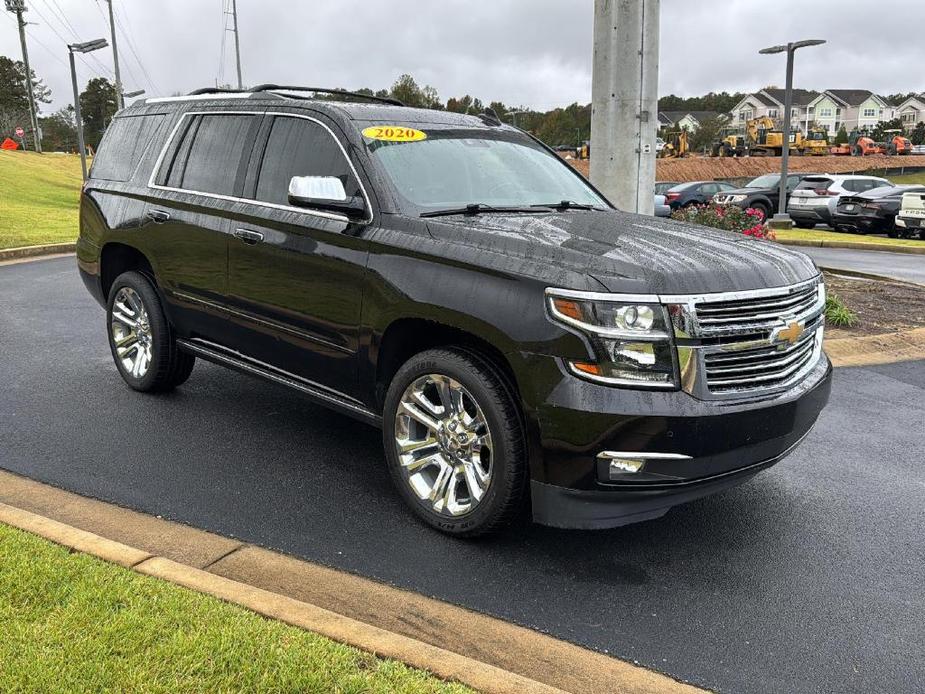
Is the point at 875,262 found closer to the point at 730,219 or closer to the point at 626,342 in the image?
the point at 730,219

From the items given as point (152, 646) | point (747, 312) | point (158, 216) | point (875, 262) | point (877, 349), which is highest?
point (158, 216)

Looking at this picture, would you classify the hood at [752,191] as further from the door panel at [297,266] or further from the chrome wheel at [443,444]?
the chrome wheel at [443,444]

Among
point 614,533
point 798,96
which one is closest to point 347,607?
point 614,533

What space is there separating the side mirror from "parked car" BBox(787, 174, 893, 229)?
22742 millimetres

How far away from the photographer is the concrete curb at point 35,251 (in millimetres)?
15396

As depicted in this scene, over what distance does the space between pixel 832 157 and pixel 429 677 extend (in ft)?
214

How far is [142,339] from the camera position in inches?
238

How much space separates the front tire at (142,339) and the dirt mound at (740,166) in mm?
48193

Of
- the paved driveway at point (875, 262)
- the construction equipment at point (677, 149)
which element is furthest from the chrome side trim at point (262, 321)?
the construction equipment at point (677, 149)

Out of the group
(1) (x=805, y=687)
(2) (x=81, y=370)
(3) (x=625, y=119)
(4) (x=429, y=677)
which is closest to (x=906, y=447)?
(1) (x=805, y=687)

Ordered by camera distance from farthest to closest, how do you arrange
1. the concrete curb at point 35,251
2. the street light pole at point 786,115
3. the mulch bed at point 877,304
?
the street light pole at point 786,115 < the concrete curb at point 35,251 < the mulch bed at point 877,304

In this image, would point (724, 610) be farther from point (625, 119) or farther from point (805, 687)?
point (625, 119)

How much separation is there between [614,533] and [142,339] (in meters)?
Answer: 3.71

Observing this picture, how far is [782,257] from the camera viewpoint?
3920 millimetres
